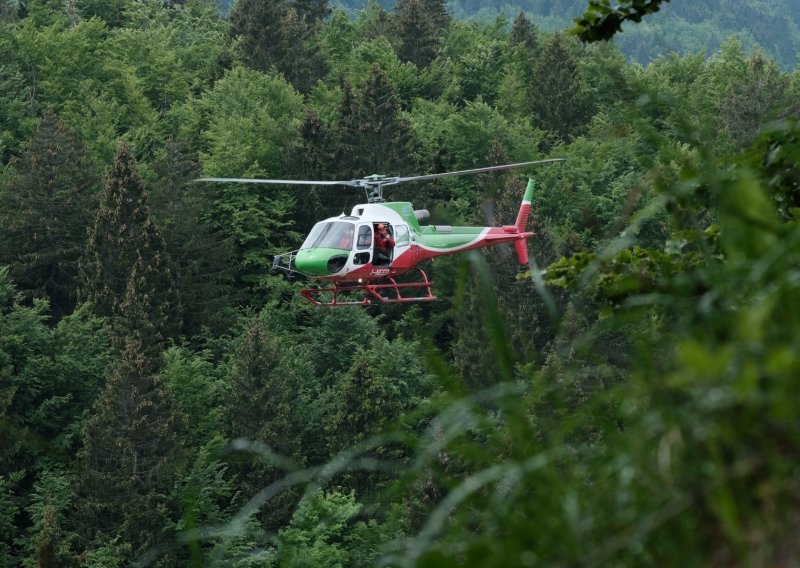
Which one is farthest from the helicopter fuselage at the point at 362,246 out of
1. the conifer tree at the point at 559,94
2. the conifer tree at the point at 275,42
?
the conifer tree at the point at 275,42

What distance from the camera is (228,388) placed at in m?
54.4

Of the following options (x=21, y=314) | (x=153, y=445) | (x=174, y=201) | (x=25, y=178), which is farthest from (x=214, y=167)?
(x=153, y=445)

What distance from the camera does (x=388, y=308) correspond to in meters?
63.3

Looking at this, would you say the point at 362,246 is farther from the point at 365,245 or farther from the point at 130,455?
the point at 130,455

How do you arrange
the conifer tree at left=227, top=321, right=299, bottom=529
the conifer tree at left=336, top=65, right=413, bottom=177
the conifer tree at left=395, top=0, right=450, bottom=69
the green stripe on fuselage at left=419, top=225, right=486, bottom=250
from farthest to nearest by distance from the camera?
the conifer tree at left=395, top=0, right=450, bottom=69 → the conifer tree at left=336, top=65, right=413, bottom=177 → the conifer tree at left=227, top=321, right=299, bottom=529 → the green stripe on fuselage at left=419, top=225, right=486, bottom=250

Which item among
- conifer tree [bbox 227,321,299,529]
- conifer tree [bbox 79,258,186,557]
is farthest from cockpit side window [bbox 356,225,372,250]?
conifer tree [bbox 227,321,299,529]

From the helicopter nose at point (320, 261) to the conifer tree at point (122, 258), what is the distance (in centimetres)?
3190

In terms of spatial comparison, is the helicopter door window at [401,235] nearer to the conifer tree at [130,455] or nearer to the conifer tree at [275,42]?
the conifer tree at [130,455]

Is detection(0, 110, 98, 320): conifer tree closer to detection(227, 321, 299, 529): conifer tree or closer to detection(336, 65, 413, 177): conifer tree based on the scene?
detection(336, 65, 413, 177): conifer tree

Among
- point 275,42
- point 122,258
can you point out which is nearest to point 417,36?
point 275,42

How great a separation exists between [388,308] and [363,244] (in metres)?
37.6

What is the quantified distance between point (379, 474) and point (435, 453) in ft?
159

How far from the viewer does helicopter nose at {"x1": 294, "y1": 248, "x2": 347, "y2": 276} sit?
2564 centimetres

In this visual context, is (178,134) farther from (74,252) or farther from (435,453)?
(435,453)
